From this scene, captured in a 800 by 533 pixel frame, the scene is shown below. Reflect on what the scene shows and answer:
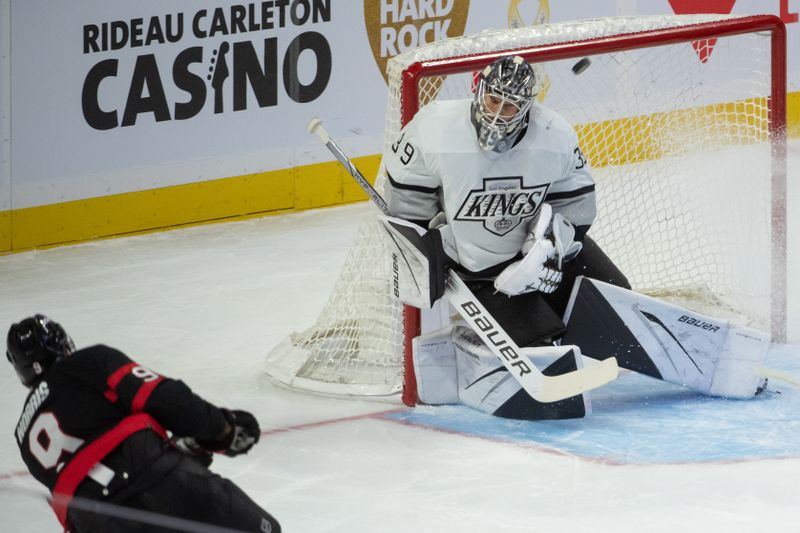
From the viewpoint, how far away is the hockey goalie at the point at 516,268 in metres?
3.92

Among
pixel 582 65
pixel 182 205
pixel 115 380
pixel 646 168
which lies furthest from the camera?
pixel 182 205

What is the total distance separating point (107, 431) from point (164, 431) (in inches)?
4.3

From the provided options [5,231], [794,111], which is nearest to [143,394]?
[5,231]

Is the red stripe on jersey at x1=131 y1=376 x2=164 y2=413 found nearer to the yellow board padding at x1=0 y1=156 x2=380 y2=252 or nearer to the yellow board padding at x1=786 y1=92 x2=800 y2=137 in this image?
the yellow board padding at x1=0 y1=156 x2=380 y2=252

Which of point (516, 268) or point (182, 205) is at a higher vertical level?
point (182, 205)

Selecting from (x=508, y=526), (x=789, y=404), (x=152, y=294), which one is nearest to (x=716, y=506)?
(x=508, y=526)

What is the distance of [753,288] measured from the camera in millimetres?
4676

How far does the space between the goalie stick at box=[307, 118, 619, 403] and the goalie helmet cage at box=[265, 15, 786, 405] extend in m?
0.26

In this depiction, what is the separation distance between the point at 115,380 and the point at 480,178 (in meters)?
1.69

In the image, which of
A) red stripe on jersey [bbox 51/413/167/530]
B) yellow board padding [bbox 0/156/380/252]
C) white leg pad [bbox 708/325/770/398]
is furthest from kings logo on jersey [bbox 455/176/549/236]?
yellow board padding [bbox 0/156/380/252]

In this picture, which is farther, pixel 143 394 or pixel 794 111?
pixel 794 111

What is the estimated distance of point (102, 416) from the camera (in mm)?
2459

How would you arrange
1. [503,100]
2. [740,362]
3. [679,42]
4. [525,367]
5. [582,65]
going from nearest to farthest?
[503,100]
[525,367]
[740,362]
[582,65]
[679,42]

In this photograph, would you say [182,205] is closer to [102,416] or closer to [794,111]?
[794,111]
